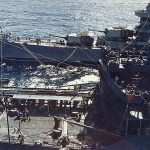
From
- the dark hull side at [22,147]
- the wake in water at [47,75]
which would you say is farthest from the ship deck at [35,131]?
the wake in water at [47,75]

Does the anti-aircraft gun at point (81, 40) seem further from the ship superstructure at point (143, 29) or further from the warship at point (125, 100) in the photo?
the warship at point (125, 100)

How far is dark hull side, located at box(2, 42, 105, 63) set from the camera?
12356 centimetres

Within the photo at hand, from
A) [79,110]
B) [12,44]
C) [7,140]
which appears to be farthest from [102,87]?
[12,44]

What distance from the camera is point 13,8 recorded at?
193 meters

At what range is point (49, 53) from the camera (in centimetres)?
12581

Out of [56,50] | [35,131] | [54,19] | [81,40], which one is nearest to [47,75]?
[56,50]

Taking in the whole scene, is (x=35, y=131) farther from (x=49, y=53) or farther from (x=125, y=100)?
(x=49, y=53)

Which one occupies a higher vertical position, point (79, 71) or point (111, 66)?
point (111, 66)

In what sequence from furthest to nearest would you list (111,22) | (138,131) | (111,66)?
1. (111,22)
2. (111,66)
3. (138,131)

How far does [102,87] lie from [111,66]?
6.46 meters

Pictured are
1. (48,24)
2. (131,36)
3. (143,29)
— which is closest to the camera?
(143,29)

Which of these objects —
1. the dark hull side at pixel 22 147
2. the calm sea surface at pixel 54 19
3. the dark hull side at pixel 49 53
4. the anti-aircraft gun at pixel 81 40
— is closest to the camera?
the dark hull side at pixel 22 147

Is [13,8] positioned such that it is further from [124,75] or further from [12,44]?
[124,75]

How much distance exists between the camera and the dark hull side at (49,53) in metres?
124
